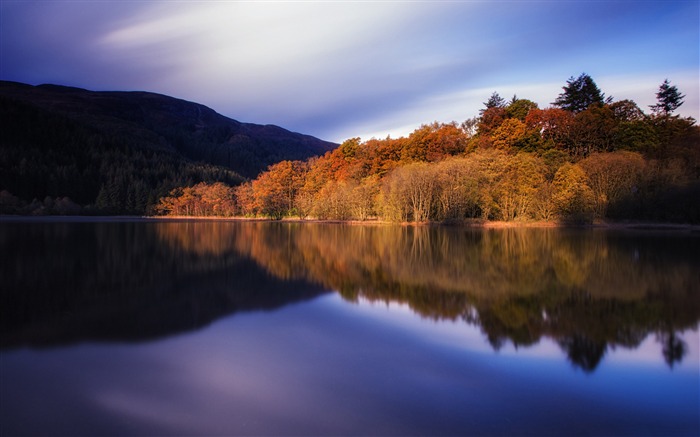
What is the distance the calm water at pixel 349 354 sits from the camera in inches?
148

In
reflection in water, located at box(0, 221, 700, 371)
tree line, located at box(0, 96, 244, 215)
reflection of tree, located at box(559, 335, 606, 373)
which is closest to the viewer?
reflection of tree, located at box(559, 335, 606, 373)

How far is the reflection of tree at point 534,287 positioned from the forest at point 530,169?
25.1 metres

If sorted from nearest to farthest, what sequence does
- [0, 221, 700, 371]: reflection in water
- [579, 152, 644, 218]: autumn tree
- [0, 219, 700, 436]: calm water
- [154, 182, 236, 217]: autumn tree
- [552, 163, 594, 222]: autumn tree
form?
[0, 219, 700, 436]: calm water < [0, 221, 700, 371]: reflection in water < [579, 152, 644, 218]: autumn tree < [552, 163, 594, 222]: autumn tree < [154, 182, 236, 217]: autumn tree

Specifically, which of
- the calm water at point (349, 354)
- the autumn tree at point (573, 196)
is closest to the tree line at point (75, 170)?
the autumn tree at point (573, 196)

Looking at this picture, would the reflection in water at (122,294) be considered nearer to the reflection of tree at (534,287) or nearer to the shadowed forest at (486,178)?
the reflection of tree at (534,287)

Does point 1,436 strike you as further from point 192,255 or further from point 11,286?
point 192,255

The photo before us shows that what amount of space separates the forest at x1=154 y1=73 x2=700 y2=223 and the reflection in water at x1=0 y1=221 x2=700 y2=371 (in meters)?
26.8

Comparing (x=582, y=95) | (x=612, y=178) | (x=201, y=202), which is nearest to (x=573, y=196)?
(x=612, y=178)

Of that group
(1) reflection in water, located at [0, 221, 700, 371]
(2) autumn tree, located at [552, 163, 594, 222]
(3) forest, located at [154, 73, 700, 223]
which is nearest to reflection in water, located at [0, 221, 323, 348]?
(1) reflection in water, located at [0, 221, 700, 371]

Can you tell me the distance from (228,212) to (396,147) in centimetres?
4120

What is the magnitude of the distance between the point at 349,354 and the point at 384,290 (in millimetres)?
4538

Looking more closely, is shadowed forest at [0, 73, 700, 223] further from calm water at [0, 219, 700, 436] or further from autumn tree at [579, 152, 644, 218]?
calm water at [0, 219, 700, 436]

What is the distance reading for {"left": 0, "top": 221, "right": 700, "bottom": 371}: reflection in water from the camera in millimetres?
6492

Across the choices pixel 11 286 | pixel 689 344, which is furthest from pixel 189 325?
pixel 689 344
